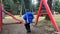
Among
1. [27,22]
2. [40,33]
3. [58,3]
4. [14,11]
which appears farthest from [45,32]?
[14,11]

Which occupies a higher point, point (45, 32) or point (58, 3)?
point (58, 3)

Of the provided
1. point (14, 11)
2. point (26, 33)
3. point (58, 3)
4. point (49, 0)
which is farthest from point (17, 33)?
point (14, 11)

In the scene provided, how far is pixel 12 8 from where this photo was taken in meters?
31.8

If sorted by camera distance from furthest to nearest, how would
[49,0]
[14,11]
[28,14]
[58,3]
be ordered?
[14,11] → [58,3] → [49,0] → [28,14]

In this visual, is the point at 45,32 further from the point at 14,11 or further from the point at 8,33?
the point at 14,11

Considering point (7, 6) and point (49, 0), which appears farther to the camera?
point (7, 6)

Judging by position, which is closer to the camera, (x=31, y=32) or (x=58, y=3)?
(x=31, y=32)

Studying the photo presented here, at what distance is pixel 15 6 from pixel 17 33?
20.8 metres

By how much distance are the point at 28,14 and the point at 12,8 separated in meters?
20.7

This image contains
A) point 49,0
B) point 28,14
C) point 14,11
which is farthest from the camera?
point 14,11

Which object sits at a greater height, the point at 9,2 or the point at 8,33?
the point at 9,2

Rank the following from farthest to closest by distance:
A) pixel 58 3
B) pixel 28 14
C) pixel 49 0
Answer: pixel 58 3 < pixel 49 0 < pixel 28 14

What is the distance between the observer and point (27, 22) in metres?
11.3

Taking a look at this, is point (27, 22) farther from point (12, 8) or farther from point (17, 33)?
point (12, 8)
